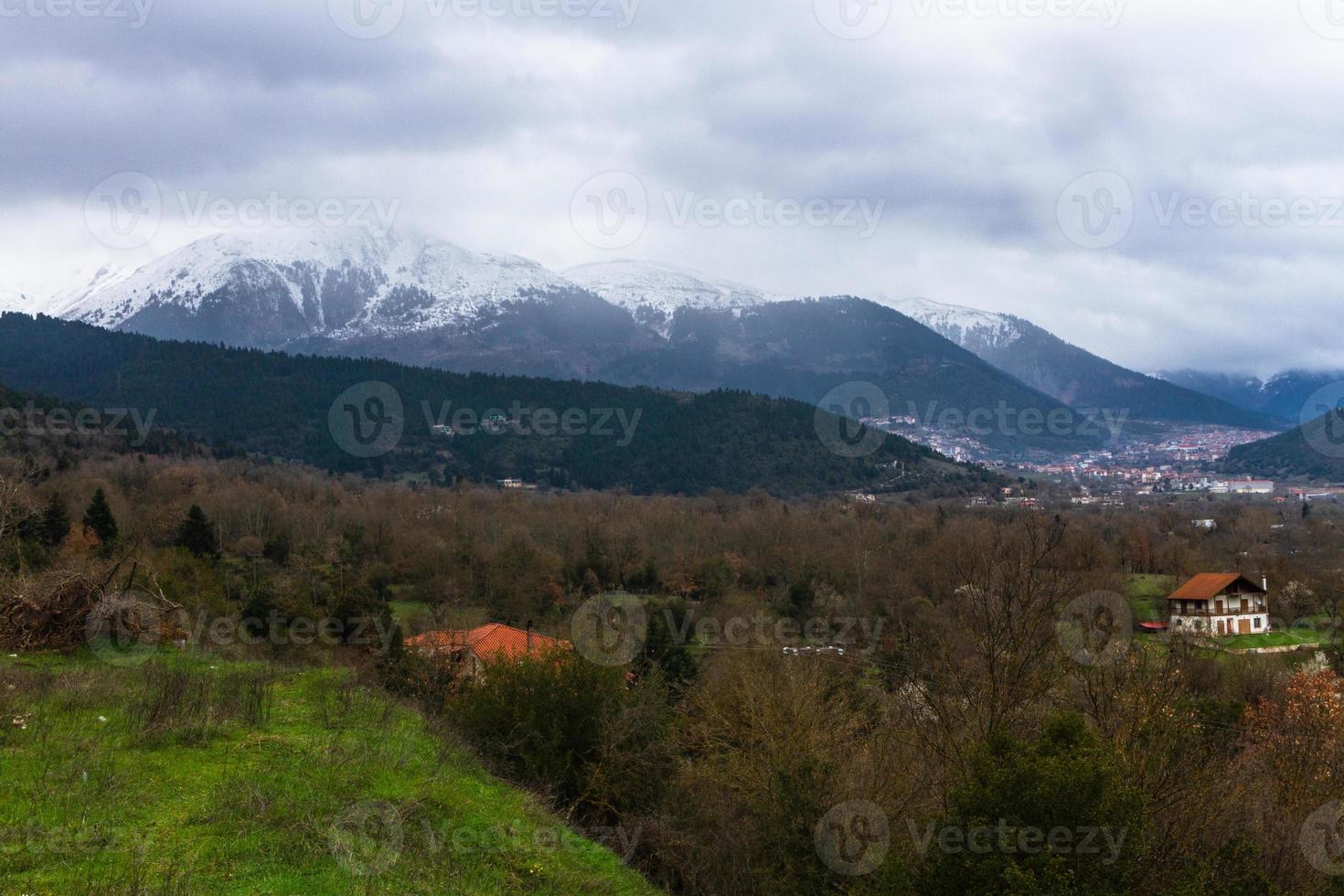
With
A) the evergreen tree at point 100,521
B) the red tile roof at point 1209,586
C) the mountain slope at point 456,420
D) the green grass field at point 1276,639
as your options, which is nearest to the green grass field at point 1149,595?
the red tile roof at point 1209,586

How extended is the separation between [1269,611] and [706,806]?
4646 centimetres

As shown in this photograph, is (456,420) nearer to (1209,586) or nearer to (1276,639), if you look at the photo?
(1209,586)

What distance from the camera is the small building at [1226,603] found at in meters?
49.1

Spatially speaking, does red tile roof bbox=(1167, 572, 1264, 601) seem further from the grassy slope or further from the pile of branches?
the pile of branches

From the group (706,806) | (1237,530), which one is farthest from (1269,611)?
(706,806)

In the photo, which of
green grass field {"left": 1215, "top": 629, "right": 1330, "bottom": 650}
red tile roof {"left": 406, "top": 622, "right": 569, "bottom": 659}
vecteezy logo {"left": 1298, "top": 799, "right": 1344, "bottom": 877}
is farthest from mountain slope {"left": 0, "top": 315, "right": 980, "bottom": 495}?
vecteezy logo {"left": 1298, "top": 799, "right": 1344, "bottom": 877}

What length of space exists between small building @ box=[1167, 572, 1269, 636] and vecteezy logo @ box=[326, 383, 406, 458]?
9678cm

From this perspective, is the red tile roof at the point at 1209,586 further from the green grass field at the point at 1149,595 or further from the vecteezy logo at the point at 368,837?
the vecteezy logo at the point at 368,837

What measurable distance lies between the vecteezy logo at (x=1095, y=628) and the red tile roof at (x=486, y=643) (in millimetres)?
11928

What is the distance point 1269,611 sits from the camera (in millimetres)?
52531

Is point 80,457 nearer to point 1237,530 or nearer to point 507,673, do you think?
point 507,673

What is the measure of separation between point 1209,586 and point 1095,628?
26.3 meters

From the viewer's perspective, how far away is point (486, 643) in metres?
34.0

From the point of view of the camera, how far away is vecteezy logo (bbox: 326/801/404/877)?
886 centimetres
